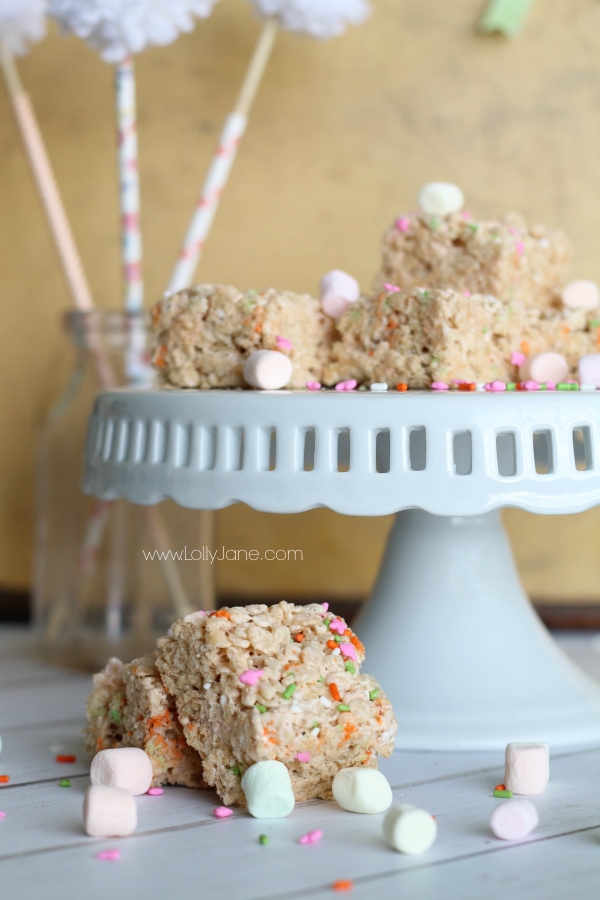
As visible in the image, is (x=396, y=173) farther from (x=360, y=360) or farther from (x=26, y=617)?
(x=26, y=617)

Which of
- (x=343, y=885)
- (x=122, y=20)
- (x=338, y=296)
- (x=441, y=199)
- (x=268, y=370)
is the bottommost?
(x=343, y=885)

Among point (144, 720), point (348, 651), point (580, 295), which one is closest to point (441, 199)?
point (580, 295)

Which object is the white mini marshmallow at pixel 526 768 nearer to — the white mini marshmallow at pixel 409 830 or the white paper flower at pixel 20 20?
the white mini marshmallow at pixel 409 830

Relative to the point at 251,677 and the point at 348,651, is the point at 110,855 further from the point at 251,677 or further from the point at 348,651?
the point at 348,651

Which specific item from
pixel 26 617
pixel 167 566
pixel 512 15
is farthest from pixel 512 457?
pixel 26 617

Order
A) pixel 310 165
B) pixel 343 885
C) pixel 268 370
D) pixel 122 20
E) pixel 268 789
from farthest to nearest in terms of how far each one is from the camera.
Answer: pixel 310 165
pixel 122 20
pixel 268 370
pixel 268 789
pixel 343 885
